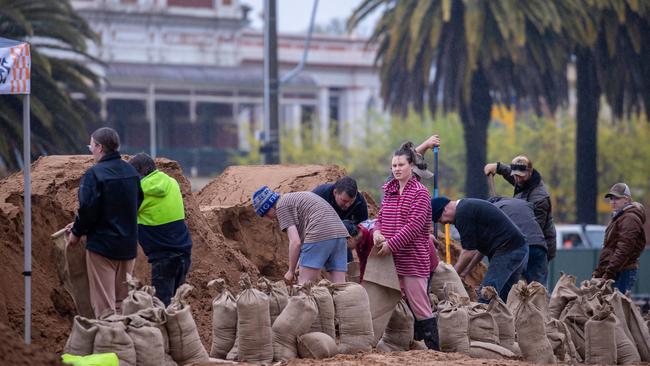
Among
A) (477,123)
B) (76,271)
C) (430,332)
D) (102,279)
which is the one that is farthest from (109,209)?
(477,123)

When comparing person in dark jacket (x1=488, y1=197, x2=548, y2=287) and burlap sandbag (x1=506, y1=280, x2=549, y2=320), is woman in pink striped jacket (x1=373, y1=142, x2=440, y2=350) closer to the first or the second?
burlap sandbag (x1=506, y1=280, x2=549, y2=320)

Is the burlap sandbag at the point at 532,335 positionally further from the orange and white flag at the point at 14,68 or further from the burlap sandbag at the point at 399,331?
the orange and white flag at the point at 14,68

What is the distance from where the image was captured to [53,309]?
10.1m

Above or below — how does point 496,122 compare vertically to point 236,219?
below

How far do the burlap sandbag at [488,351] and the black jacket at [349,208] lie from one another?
1485 mm

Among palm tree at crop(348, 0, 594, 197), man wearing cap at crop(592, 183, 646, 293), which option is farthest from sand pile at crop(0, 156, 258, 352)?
palm tree at crop(348, 0, 594, 197)

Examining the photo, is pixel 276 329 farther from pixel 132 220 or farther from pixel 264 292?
pixel 132 220

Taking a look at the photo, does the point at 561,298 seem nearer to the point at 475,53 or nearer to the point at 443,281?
the point at 443,281

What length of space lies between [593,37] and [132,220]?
2094cm

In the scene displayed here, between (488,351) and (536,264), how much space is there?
1919mm

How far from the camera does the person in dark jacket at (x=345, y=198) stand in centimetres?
1006

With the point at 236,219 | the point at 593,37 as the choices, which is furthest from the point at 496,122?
the point at 236,219

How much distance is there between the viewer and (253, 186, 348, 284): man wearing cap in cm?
959

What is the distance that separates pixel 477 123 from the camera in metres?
30.9
